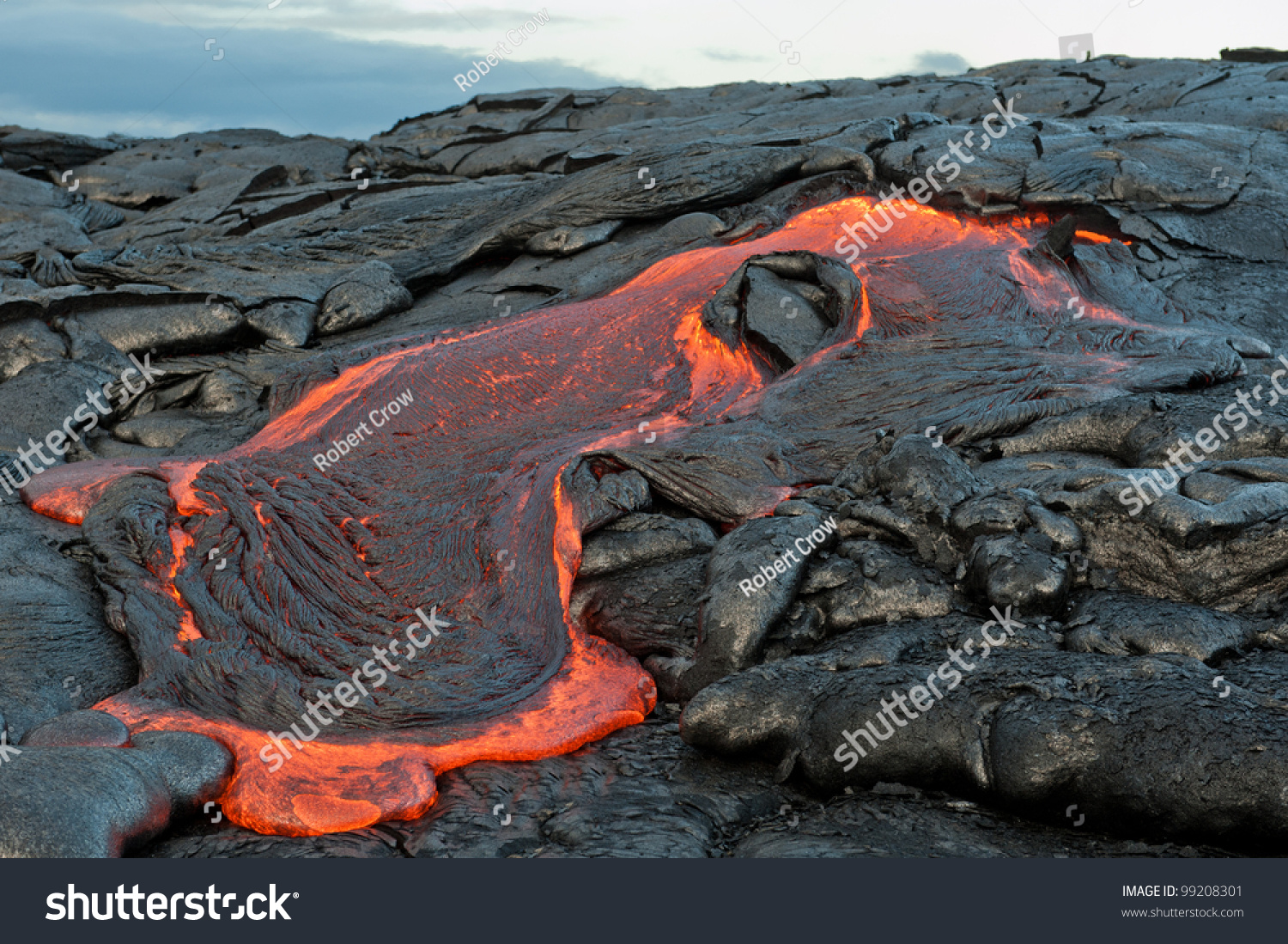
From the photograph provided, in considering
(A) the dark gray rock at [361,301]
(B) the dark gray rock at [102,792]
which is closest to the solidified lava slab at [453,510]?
(B) the dark gray rock at [102,792]

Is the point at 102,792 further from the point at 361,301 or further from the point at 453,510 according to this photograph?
the point at 361,301

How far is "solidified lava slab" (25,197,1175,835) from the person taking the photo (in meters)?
5.01

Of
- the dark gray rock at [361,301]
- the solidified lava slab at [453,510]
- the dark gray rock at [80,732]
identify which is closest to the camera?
the dark gray rock at [80,732]

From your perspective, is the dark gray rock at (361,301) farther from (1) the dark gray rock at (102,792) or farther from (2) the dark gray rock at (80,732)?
(1) the dark gray rock at (102,792)

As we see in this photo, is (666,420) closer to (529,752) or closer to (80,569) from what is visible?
(529,752)

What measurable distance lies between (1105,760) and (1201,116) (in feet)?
33.1

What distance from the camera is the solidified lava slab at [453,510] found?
501 cm

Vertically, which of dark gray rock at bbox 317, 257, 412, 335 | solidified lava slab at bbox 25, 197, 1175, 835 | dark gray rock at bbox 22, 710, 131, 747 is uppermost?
dark gray rock at bbox 317, 257, 412, 335

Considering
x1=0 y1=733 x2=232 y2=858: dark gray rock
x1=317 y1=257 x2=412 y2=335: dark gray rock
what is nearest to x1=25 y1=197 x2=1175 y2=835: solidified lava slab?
x1=0 y1=733 x2=232 y2=858: dark gray rock

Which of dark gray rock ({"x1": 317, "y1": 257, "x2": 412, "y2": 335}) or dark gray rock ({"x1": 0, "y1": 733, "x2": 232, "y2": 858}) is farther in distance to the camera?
dark gray rock ({"x1": 317, "y1": 257, "x2": 412, "y2": 335})

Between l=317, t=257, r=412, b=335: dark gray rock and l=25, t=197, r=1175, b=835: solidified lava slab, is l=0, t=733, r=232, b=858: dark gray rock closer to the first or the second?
l=25, t=197, r=1175, b=835: solidified lava slab

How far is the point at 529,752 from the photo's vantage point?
489 cm

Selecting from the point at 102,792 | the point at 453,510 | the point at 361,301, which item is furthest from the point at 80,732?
the point at 361,301

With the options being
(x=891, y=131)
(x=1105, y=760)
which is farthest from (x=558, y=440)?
(x=891, y=131)
